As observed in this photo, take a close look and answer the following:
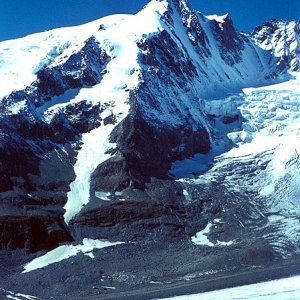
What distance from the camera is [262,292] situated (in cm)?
9550

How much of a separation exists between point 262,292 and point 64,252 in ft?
161

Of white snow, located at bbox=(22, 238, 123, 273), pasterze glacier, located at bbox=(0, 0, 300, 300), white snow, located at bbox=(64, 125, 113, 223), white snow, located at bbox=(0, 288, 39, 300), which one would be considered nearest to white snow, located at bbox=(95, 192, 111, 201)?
pasterze glacier, located at bbox=(0, 0, 300, 300)

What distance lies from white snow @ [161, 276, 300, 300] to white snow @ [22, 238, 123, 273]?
33.9m

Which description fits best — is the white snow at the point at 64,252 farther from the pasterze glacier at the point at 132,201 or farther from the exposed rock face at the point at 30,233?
the exposed rock face at the point at 30,233

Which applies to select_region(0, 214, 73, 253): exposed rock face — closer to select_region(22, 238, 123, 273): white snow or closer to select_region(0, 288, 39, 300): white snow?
select_region(22, 238, 123, 273): white snow

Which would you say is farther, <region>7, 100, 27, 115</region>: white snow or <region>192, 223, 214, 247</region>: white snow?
<region>7, 100, 27, 115</region>: white snow

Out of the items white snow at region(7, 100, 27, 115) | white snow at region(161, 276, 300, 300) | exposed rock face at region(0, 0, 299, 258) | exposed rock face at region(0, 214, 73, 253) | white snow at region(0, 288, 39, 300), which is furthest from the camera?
white snow at region(7, 100, 27, 115)

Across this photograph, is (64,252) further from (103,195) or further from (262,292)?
(262,292)

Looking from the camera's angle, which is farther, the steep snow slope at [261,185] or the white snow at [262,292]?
the steep snow slope at [261,185]

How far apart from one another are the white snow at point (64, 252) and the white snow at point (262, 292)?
3386 cm

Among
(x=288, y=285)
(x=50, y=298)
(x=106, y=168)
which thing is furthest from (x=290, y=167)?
(x=50, y=298)

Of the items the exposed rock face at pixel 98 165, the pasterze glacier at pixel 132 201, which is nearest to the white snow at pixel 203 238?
the pasterze glacier at pixel 132 201

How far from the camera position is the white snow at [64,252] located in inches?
4894

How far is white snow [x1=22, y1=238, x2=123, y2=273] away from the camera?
12431 centimetres
